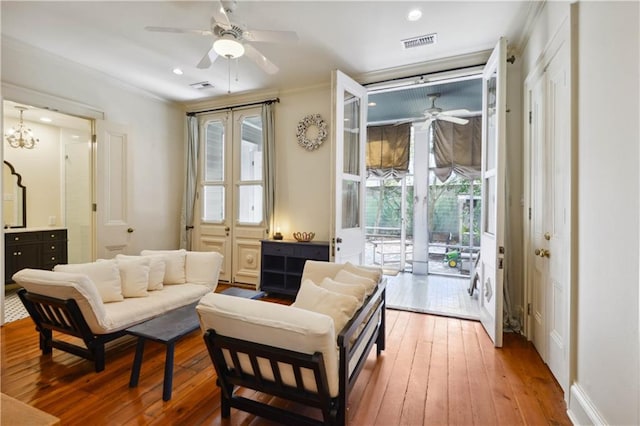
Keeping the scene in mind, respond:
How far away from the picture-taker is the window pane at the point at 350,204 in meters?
3.77

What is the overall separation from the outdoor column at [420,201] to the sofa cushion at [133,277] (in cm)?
480

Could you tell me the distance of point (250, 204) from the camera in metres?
4.96

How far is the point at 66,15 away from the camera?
9.39ft

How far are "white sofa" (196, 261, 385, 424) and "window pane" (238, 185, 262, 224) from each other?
3.17 meters

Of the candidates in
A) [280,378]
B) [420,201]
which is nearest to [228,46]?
[280,378]

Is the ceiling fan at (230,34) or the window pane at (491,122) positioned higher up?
the ceiling fan at (230,34)

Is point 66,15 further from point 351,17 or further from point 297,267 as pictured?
point 297,267

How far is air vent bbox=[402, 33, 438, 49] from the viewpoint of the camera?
3.11 m

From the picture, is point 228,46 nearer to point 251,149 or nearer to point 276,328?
point 276,328

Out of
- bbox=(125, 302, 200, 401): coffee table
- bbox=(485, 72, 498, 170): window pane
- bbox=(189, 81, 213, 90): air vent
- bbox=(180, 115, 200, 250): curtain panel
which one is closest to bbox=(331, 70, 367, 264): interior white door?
bbox=(485, 72, 498, 170): window pane

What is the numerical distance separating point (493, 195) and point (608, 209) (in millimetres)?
1503

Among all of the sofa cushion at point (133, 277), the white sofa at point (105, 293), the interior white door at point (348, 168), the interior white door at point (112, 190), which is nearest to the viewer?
the white sofa at point (105, 293)

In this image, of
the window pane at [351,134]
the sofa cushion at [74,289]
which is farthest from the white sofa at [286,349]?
the window pane at [351,134]

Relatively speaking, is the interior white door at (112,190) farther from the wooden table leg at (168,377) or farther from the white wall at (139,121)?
the wooden table leg at (168,377)
